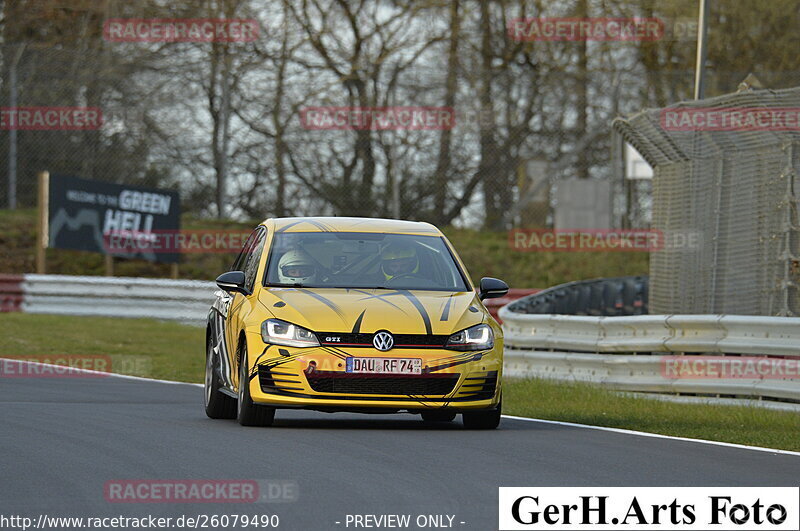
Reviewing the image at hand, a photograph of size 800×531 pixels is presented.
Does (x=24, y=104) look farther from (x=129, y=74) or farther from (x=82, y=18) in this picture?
(x=82, y=18)

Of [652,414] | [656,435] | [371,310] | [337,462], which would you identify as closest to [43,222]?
[652,414]

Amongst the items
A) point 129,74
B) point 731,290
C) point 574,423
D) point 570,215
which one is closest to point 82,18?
point 129,74

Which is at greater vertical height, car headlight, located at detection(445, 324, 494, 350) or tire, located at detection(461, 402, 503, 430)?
car headlight, located at detection(445, 324, 494, 350)

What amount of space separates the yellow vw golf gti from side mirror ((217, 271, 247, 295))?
13mm

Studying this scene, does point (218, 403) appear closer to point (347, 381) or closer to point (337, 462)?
Answer: point (347, 381)

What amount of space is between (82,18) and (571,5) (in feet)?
31.7

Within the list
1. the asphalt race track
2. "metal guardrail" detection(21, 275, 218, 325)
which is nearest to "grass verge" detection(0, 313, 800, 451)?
"metal guardrail" detection(21, 275, 218, 325)

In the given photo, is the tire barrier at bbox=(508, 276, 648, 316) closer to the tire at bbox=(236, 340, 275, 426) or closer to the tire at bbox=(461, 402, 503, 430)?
the tire at bbox=(461, 402, 503, 430)

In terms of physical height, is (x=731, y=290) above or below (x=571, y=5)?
below

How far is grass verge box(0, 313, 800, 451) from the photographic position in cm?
1232

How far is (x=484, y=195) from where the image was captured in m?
25.9

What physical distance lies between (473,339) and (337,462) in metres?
2.18

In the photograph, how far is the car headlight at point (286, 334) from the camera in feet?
36.1

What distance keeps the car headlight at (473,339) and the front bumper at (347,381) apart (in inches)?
2.2
